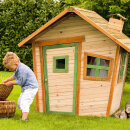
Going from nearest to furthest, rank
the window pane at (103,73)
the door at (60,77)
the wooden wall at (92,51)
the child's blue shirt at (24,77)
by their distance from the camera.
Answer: the child's blue shirt at (24,77), the wooden wall at (92,51), the window pane at (103,73), the door at (60,77)

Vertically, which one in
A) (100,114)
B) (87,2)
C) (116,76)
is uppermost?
(87,2)

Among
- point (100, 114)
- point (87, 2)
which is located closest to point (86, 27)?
point (100, 114)

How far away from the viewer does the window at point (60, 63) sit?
8000 millimetres

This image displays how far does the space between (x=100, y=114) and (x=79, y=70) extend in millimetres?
1408

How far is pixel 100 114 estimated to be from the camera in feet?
25.6

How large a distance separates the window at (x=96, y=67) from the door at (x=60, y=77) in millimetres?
335

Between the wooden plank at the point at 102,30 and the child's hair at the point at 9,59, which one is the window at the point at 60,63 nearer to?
the wooden plank at the point at 102,30

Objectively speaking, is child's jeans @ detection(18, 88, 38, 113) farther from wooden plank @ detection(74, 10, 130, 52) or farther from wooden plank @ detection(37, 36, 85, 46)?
wooden plank @ detection(74, 10, 130, 52)

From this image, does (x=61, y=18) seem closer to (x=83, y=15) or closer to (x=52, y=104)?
(x=83, y=15)

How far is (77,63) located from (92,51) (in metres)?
0.56

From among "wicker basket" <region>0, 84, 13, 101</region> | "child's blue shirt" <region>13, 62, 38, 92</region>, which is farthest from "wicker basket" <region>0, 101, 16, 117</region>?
"child's blue shirt" <region>13, 62, 38, 92</region>

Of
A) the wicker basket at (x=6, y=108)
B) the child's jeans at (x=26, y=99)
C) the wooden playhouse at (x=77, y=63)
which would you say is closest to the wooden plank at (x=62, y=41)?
the wooden playhouse at (x=77, y=63)

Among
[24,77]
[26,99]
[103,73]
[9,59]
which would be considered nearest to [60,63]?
[103,73]

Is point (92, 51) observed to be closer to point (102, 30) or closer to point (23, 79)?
point (102, 30)
